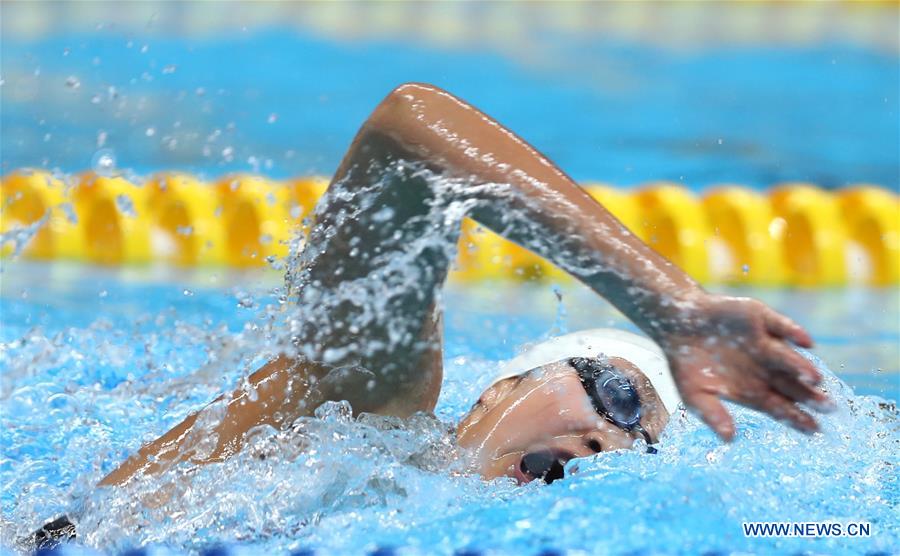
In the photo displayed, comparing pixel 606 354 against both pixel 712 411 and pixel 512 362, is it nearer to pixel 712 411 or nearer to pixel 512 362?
pixel 512 362

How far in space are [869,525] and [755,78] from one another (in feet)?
14.5

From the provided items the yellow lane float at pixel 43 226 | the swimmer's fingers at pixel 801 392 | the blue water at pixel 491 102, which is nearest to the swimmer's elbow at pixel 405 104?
the swimmer's fingers at pixel 801 392

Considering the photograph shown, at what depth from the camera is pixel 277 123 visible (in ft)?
17.1

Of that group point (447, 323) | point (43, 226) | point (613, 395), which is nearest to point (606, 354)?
point (613, 395)

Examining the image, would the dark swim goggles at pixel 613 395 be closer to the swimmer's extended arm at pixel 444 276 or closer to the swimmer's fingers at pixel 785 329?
the swimmer's extended arm at pixel 444 276

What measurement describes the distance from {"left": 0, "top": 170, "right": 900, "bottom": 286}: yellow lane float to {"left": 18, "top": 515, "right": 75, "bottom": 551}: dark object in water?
2335 millimetres

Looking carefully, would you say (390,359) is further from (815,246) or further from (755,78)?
(755,78)

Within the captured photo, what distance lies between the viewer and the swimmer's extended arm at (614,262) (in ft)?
3.14

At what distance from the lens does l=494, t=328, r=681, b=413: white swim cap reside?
156 centimetres

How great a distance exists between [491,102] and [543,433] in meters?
3.92

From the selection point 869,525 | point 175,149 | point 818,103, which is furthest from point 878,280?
point 175,149

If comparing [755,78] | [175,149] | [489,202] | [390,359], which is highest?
[489,202]

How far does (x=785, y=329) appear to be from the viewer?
0.96 meters

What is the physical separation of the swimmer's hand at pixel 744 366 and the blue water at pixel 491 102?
393 cm
